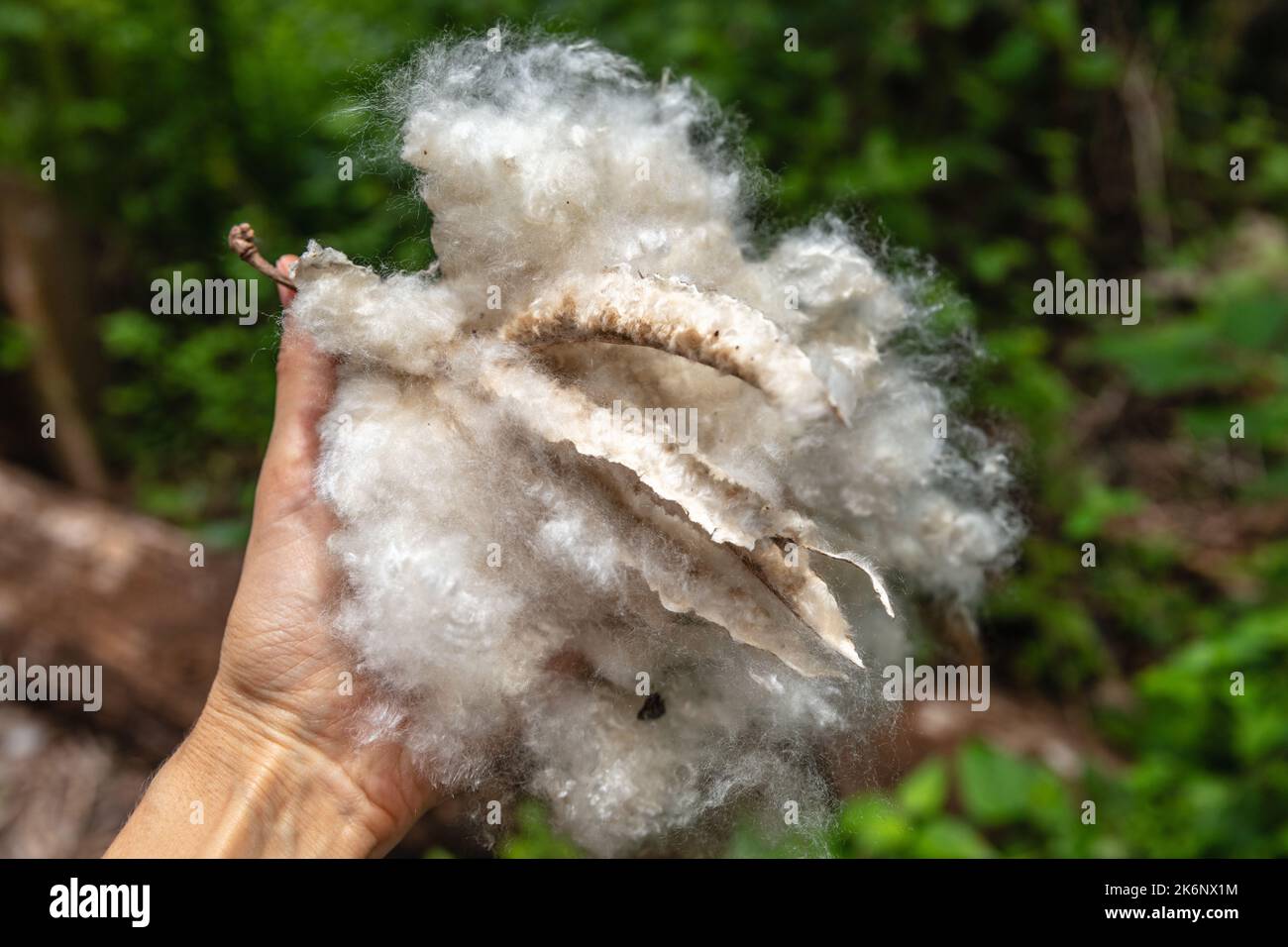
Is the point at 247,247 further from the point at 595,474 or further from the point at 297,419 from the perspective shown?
the point at 595,474

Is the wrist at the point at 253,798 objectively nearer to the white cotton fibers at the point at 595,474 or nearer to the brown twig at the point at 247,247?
the white cotton fibers at the point at 595,474

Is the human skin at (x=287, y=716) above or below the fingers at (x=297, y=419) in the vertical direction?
below

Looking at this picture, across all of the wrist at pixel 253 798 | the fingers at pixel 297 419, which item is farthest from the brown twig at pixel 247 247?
the wrist at pixel 253 798

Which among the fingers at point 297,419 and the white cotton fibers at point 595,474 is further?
the fingers at point 297,419

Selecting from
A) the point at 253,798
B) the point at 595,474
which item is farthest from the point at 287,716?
the point at 595,474

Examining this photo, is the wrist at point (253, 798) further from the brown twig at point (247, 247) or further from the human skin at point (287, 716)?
the brown twig at point (247, 247)

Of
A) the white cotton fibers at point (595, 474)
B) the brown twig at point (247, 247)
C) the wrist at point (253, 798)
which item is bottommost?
the wrist at point (253, 798)
